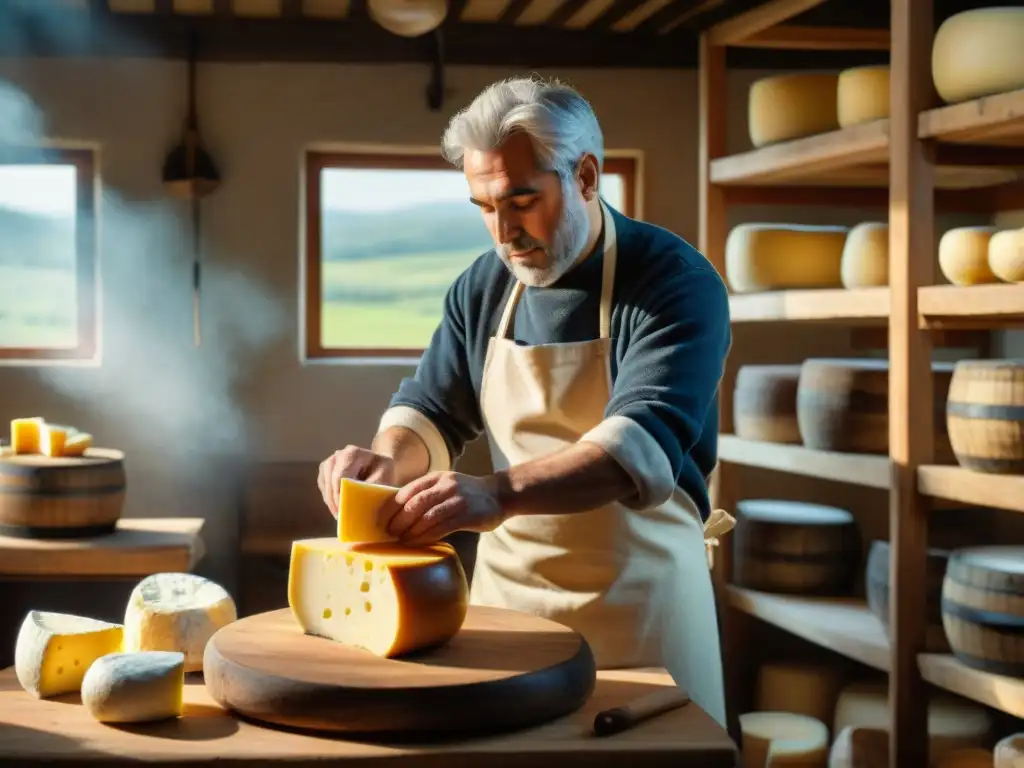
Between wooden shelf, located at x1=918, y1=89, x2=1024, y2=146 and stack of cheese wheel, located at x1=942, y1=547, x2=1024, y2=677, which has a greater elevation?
wooden shelf, located at x1=918, y1=89, x2=1024, y2=146

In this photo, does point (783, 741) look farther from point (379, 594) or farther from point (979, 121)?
point (379, 594)

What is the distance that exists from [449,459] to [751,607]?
1794 mm

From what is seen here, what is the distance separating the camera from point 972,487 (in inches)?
116

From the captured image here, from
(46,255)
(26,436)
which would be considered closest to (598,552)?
(26,436)

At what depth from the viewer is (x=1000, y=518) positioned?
148 inches

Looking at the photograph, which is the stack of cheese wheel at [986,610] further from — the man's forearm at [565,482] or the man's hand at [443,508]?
the man's hand at [443,508]

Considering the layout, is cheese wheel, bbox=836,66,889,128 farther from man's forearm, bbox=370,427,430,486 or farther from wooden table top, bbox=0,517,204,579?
wooden table top, bbox=0,517,204,579

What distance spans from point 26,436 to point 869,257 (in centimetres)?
237

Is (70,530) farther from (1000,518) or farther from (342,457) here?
(1000,518)

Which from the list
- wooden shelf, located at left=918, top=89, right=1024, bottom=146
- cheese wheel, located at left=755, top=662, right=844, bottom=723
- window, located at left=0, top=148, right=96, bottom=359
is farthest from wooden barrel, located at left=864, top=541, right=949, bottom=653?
window, located at left=0, top=148, right=96, bottom=359

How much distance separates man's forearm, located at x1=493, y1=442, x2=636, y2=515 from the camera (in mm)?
1741

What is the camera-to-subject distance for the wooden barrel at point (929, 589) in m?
3.21

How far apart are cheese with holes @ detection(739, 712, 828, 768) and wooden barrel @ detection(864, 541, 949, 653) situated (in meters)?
0.41

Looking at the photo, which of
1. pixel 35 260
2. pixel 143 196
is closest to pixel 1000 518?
pixel 143 196
